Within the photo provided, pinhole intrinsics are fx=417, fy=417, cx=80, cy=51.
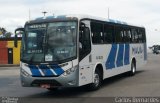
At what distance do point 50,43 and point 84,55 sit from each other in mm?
1347

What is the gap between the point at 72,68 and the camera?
14.3 meters

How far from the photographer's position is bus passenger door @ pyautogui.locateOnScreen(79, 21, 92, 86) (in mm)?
14781

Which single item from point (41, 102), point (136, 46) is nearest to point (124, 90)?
point (41, 102)

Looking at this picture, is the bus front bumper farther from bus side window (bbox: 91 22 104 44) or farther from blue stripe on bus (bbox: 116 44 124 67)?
blue stripe on bus (bbox: 116 44 124 67)

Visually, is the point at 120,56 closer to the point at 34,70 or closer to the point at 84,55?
the point at 84,55

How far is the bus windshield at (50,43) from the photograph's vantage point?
14469mm

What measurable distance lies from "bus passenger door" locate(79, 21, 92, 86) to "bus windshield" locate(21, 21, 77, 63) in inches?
14.8

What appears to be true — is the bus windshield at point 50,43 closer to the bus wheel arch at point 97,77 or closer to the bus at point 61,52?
the bus at point 61,52

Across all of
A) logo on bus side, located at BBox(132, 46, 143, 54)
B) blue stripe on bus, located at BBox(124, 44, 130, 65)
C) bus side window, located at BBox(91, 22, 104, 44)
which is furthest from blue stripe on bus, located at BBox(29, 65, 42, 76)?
logo on bus side, located at BBox(132, 46, 143, 54)

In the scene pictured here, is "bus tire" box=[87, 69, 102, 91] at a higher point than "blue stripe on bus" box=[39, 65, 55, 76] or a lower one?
lower

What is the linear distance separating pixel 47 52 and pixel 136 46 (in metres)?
9.84

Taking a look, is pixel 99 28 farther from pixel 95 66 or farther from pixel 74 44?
Result: pixel 74 44

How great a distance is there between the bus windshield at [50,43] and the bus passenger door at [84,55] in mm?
376

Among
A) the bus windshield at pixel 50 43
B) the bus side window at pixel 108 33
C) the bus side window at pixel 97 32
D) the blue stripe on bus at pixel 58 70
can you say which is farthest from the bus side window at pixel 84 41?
the bus side window at pixel 108 33
